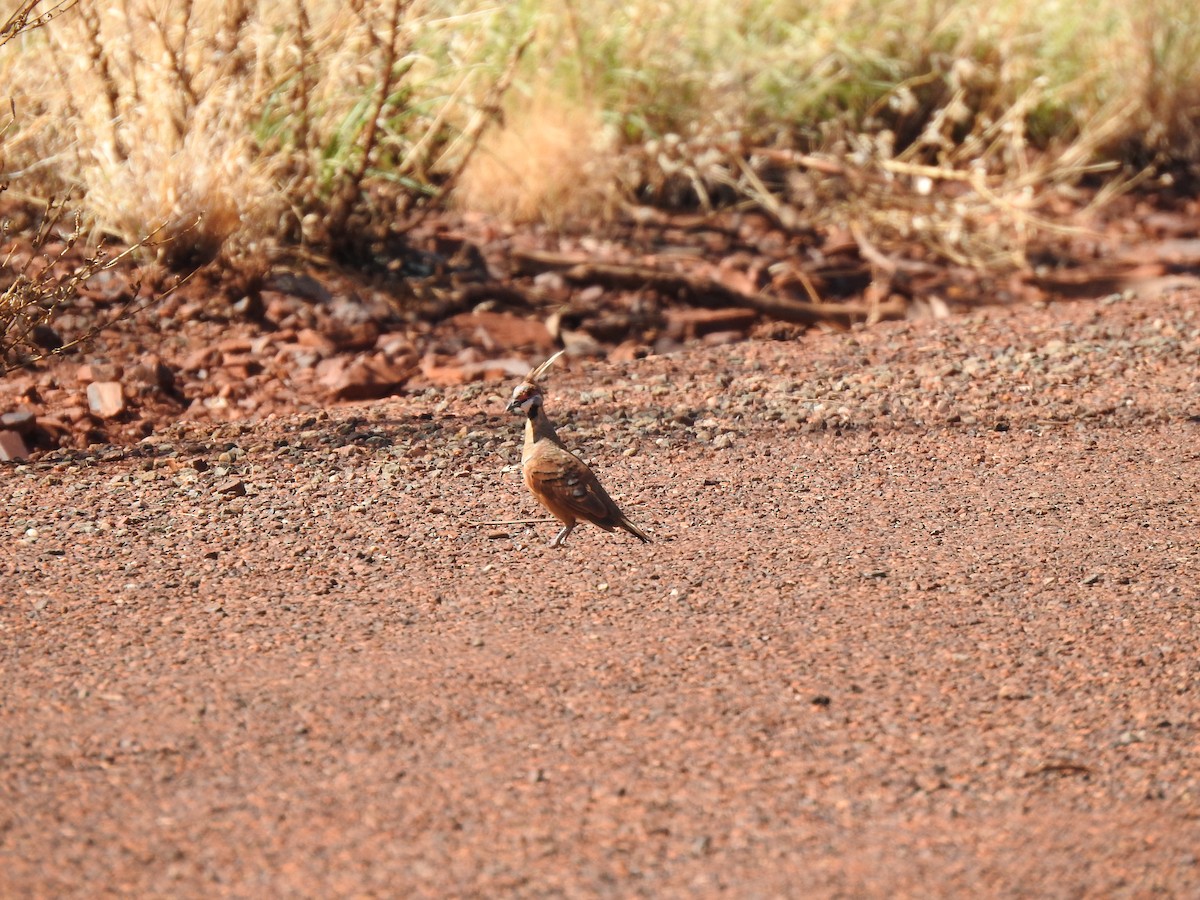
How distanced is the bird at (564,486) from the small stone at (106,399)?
197 cm

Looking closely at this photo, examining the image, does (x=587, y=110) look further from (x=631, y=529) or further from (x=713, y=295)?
(x=631, y=529)

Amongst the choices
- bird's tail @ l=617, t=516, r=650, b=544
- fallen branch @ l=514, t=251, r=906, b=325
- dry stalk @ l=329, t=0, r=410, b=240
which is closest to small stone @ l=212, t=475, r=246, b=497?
bird's tail @ l=617, t=516, r=650, b=544

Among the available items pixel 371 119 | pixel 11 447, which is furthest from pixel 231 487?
pixel 371 119

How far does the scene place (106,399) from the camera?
5.62 meters

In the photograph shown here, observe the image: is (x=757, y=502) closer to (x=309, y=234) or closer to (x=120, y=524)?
(x=120, y=524)

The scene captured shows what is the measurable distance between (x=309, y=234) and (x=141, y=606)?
342 centimetres

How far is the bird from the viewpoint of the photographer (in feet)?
13.4

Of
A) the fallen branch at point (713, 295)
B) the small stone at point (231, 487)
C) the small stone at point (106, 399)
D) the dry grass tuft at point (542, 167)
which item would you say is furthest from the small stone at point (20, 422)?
the dry grass tuft at point (542, 167)

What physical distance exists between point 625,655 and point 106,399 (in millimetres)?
2877

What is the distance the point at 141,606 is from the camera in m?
3.77

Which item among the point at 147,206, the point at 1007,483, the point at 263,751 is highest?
the point at 147,206

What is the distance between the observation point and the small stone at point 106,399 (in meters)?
5.57

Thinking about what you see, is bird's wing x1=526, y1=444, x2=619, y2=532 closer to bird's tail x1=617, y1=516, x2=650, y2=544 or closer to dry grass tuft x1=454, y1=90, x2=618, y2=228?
bird's tail x1=617, y1=516, x2=650, y2=544

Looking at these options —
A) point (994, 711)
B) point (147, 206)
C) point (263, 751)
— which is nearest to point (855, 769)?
point (994, 711)
